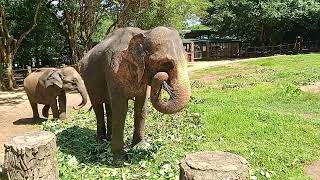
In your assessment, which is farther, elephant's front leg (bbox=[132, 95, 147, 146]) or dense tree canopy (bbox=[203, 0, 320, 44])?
dense tree canopy (bbox=[203, 0, 320, 44])

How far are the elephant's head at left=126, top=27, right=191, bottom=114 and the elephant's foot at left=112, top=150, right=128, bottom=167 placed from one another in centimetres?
147

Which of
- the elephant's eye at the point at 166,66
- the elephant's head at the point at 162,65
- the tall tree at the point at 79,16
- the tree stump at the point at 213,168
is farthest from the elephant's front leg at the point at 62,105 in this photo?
the tall tree at the point at 79,16

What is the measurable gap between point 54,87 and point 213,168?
803cm

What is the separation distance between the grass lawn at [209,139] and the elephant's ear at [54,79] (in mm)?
1007

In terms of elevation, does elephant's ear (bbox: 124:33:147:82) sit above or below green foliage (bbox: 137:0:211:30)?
below

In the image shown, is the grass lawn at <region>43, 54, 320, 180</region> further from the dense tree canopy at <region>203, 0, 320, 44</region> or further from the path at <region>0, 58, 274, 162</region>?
the dense tree canopy at <region>203, 0, 320, 44</region>

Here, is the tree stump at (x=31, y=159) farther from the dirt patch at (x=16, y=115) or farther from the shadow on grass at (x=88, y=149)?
the dirt patch at (x=16, y=115)

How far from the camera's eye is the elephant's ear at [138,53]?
648cm

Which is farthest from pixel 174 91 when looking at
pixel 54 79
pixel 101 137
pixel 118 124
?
pixel 54 79

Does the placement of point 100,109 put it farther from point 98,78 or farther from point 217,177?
point 217,177

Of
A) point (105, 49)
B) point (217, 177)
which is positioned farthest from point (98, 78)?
point (217, 177)

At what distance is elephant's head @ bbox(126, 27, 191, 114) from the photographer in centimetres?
608

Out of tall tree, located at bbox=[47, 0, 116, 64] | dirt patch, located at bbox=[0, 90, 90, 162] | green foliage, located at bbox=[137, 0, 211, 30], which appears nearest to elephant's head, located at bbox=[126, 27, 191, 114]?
dirt patch, located at bbox=[0, 90, 90, 162]

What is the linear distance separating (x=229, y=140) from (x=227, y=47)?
28.7m
